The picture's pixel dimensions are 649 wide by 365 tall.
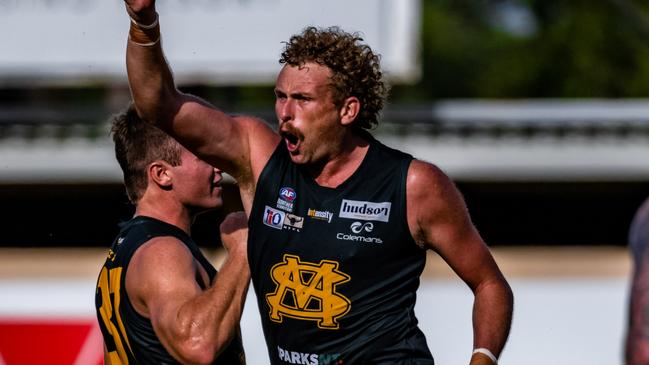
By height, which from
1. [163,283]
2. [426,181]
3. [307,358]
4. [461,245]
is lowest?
[307,358]

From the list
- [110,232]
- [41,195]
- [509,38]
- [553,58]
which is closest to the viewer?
[110,232]

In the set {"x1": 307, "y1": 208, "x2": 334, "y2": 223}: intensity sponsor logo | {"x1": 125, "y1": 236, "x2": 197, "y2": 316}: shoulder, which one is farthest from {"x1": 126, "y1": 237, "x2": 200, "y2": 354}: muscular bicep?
{"x1": 307, "y1": 208, "x2": 334, "y2": 223}: intensity sponsor logo

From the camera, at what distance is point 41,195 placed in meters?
18.2

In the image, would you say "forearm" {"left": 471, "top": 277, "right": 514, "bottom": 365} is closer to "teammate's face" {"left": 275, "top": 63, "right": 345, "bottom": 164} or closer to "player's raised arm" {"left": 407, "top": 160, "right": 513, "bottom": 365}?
"player's raised arm" {"left": 407, "top": 160, "right": 513, "bottom": 365}

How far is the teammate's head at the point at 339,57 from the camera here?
4.41 metres

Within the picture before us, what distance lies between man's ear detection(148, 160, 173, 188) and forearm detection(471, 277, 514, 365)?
3.90ft

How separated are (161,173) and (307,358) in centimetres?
88

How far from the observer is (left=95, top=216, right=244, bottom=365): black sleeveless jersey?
4409 mm

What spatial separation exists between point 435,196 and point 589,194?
1448 cm

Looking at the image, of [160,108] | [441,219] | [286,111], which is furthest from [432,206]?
[160,108]

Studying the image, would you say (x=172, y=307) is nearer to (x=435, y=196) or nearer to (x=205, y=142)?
(x=205, y=142)

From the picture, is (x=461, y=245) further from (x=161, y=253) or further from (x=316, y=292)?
(x=161, y=253)

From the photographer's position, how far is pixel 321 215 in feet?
14.4

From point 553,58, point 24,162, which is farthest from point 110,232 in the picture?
point 553,58
